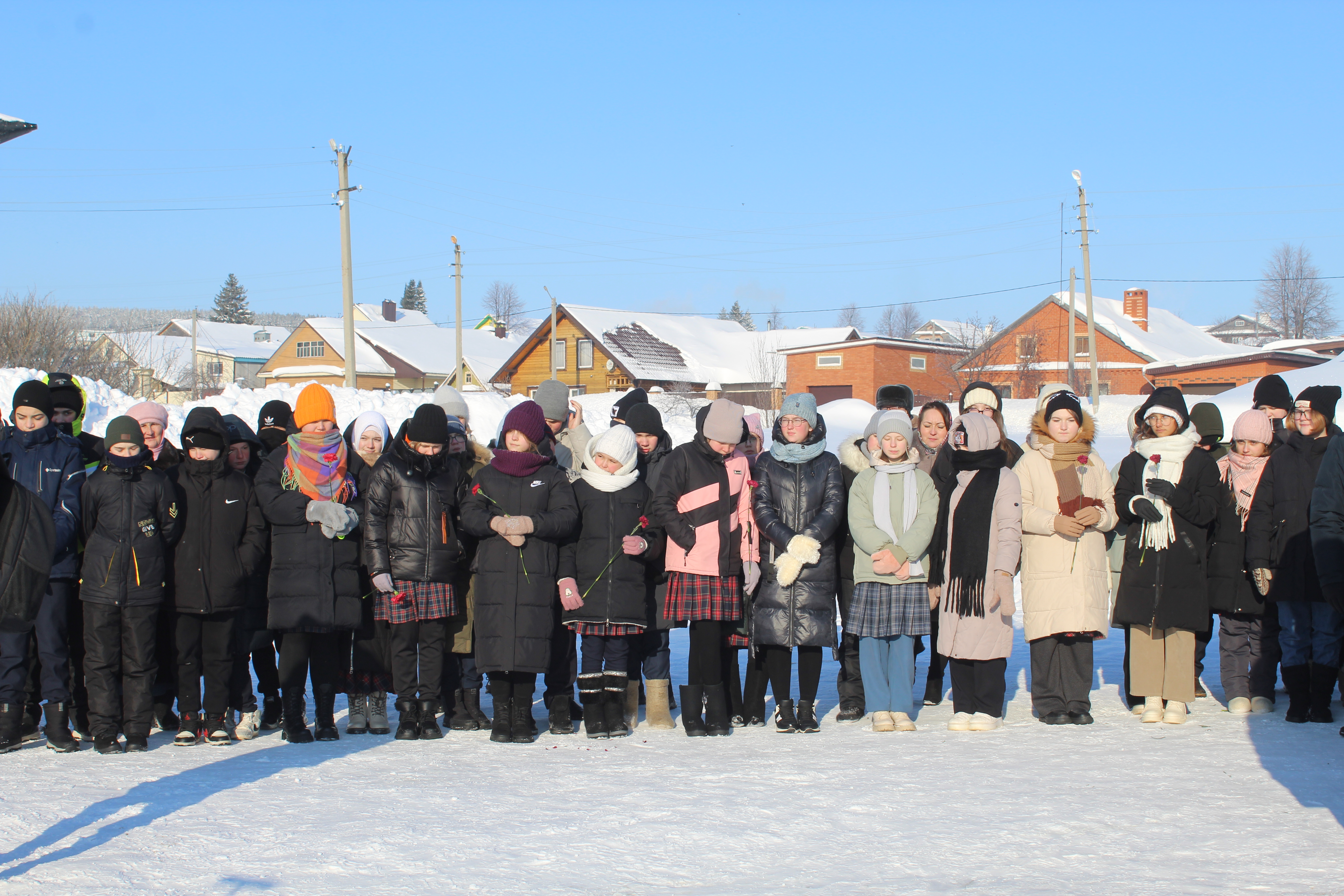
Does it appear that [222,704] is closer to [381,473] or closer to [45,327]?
[381,473]

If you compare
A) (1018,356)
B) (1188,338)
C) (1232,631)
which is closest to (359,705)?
(1232,631)

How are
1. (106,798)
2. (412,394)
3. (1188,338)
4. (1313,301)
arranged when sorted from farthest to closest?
(1313,301), (1188,338), (412,394), (106,798)

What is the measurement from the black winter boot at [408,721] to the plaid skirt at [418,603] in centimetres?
44

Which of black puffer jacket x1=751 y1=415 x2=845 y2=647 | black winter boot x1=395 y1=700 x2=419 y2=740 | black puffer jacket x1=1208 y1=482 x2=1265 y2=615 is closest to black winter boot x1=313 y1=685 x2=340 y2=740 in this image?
black winter boot x1=395 y1=700 x2=419 y2=740

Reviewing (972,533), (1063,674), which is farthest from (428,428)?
(1063,674)

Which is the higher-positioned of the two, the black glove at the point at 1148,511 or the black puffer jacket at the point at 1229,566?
the black glove at the point at 1148,511

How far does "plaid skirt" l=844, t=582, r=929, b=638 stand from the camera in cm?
614

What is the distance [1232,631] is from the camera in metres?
6.66

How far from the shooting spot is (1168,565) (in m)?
6.30

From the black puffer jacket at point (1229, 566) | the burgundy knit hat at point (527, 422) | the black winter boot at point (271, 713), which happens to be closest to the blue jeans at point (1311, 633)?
the black puffer jacket at point (1229, 566)

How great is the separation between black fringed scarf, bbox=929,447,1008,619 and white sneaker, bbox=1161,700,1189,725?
1.18 m

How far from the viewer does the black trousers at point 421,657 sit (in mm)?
6105

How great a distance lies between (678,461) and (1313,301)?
3266 inches

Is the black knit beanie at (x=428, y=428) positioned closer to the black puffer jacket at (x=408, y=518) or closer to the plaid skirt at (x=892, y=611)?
the black puffer jacket at (x=408, y=518)
